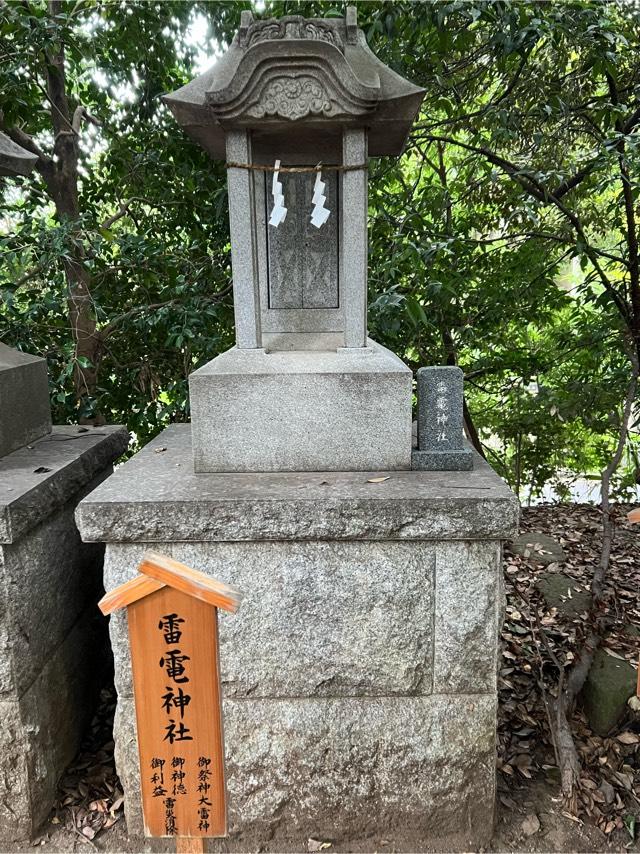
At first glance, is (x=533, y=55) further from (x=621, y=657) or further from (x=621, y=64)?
(x=621, y=657)

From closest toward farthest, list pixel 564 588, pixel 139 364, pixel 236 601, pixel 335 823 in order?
pixel 236 601 → pixel 335 823 → pixel 564 588 → pixel 139 364

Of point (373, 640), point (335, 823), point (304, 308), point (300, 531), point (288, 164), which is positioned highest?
point (288, 164)

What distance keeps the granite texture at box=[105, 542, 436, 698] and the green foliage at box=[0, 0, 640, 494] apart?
1.52 m

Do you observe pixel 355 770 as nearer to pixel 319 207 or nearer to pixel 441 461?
pixel 441 461

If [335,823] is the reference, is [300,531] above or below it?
above

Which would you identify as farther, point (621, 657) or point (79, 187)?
point (79, 187)

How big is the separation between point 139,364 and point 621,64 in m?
4.00

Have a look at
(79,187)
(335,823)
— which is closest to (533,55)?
(79,187)

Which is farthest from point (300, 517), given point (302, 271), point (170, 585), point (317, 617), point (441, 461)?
point (302, 271)

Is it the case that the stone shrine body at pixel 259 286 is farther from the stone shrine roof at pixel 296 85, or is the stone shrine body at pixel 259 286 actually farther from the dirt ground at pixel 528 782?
the dirt ground at pixel 528 782

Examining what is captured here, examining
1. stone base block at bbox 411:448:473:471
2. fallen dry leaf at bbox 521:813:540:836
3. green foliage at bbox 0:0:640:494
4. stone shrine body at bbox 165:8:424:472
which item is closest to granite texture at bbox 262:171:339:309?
stone shrine body at bbox 165:8:424:472

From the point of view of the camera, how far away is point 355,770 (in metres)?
2.33

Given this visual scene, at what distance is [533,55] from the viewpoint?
13.6ft

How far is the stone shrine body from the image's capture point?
231cm
